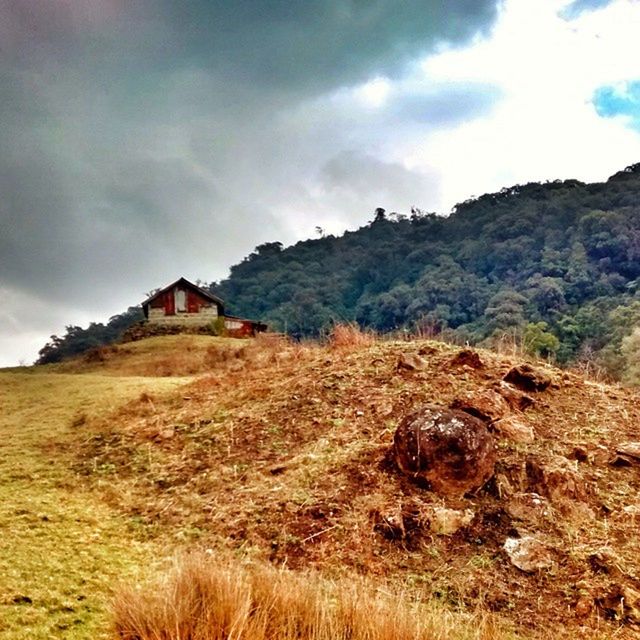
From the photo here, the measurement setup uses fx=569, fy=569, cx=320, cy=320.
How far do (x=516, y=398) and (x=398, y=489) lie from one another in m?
2.41

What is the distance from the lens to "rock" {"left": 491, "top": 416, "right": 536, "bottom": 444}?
19.5 ft

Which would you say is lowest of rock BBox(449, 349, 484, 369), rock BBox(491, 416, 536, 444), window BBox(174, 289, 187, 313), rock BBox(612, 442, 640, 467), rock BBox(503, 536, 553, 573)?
rock BBox(503, 536, 553, 573)

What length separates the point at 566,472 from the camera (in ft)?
17.1

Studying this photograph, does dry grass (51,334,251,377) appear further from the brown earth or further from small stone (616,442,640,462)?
small stone (616,442,640,462)

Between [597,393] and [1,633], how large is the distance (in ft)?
23.1

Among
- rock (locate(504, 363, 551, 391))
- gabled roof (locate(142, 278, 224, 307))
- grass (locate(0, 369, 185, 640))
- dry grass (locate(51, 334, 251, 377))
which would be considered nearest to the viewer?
grass (locate(0, 369, 185, 640))

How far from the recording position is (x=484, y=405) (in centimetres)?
633

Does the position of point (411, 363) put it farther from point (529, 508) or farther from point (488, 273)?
point (488, 273)

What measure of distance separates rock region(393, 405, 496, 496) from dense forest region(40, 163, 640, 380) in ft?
90.7

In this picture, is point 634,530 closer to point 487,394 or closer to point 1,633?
point 487,394

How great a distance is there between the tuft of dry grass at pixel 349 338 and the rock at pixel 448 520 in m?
5.47

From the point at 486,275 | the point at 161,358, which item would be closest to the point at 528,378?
the point at 161,358

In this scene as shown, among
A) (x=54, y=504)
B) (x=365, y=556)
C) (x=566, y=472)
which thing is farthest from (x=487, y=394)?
(x=54, y=504)

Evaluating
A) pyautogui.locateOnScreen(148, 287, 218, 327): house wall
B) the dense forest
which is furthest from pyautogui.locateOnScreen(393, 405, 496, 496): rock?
pyautogui.locateOnScreen(148, 287, 218, 327): house wall
